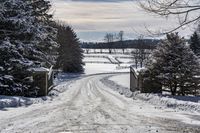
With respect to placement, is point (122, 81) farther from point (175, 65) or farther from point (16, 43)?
point (16, 43)

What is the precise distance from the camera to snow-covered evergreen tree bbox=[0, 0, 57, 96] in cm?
2367

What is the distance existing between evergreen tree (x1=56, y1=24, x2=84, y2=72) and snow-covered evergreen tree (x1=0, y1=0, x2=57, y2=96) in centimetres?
4088

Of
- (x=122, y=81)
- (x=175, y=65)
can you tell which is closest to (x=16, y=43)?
(x=175, y=65)

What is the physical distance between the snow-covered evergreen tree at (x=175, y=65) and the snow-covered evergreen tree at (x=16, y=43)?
25.8 feet

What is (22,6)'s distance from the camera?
2447 centimetres

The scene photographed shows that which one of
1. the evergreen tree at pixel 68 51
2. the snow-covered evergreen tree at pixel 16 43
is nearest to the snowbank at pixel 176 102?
the snow-covered evergreen tree at pixel 16 43

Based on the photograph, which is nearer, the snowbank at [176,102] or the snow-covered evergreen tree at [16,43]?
the snowbank at [176,102]

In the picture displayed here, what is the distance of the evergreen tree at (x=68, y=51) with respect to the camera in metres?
68.9

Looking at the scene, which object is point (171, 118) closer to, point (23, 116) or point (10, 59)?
point (23, 116)

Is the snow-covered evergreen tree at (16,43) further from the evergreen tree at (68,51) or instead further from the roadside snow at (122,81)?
the evergreen tree at (68,51)

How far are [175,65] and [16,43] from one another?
995 cm

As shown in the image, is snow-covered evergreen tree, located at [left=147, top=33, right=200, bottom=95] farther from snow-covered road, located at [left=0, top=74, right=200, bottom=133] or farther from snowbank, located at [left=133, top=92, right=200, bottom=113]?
snow-covered road, located at [left=0, top=74, right=200, bottom=133]

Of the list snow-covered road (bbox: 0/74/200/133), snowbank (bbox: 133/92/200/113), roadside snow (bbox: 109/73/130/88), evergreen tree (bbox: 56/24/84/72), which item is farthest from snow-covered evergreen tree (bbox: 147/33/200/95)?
evergreen tree (bbox: 56/24/84/72)

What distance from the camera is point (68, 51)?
7112cm
